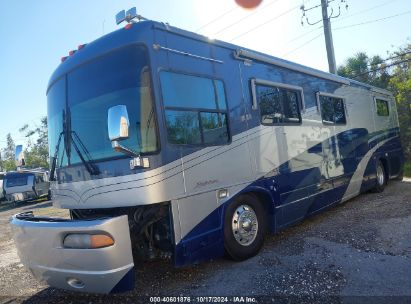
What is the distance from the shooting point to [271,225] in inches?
231

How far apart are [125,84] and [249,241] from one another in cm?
278

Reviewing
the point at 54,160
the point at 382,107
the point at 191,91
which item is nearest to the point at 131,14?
the point at 191,91

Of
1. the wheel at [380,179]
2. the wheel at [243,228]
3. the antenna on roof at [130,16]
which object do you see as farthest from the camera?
the wheel at [380,179]

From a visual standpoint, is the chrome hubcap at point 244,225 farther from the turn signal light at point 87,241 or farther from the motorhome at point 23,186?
the motorhome at point 23,186

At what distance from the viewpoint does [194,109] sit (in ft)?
15.6

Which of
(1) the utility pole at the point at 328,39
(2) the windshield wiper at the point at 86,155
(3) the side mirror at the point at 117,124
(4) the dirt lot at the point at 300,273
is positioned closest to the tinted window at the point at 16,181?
(4) the dirt lot at the point at 300,273

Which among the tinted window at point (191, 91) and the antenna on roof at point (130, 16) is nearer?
the tinted window at point (191, 91)

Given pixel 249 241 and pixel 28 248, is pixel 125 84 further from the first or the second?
pixel 249 241

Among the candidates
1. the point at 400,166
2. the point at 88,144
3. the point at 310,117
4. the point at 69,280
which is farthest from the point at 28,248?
the point at 400,166

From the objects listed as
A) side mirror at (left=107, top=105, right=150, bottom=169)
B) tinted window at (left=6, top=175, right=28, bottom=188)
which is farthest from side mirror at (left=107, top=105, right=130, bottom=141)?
tinted window at (left=6, top=175, right=28, bottom=188)

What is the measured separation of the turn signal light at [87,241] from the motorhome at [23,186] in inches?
810

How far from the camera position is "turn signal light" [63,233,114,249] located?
12.5 ft

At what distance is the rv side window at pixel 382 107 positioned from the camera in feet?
35.7

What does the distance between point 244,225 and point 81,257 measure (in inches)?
90.6
